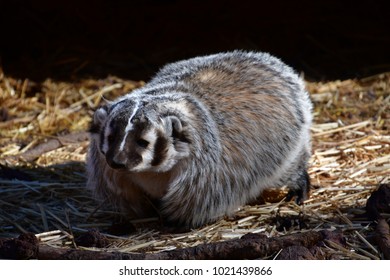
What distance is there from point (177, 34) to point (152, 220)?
3.83 m

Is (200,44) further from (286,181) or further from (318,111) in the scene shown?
(286,181)

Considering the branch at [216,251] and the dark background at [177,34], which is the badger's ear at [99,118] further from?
the dark background at [177,34]

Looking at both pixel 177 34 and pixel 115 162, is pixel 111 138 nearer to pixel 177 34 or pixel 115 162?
pixel 115 162

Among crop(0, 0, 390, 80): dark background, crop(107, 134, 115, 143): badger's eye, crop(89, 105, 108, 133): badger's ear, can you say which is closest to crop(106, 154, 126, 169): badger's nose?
crop(107, 134, 115, 143): badger's eye

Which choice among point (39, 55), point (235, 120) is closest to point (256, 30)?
point (39, 55)

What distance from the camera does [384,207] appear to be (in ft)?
12.9

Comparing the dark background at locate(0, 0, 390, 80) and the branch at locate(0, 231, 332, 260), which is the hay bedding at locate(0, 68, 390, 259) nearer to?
the branch at locate(0, 231, 332, 260)

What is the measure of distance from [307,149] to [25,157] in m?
2.18

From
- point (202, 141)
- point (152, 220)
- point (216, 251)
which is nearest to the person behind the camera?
point (216, 251)

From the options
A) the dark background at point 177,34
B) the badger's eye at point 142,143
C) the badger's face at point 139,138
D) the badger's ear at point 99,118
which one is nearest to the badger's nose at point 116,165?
the badger's face at point 139,138

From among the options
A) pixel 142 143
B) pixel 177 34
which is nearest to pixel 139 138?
pixel 142 143

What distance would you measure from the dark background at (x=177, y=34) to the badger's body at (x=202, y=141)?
2.62 m

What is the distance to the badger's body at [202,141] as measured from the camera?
3795mm

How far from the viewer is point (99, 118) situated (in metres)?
3.98
